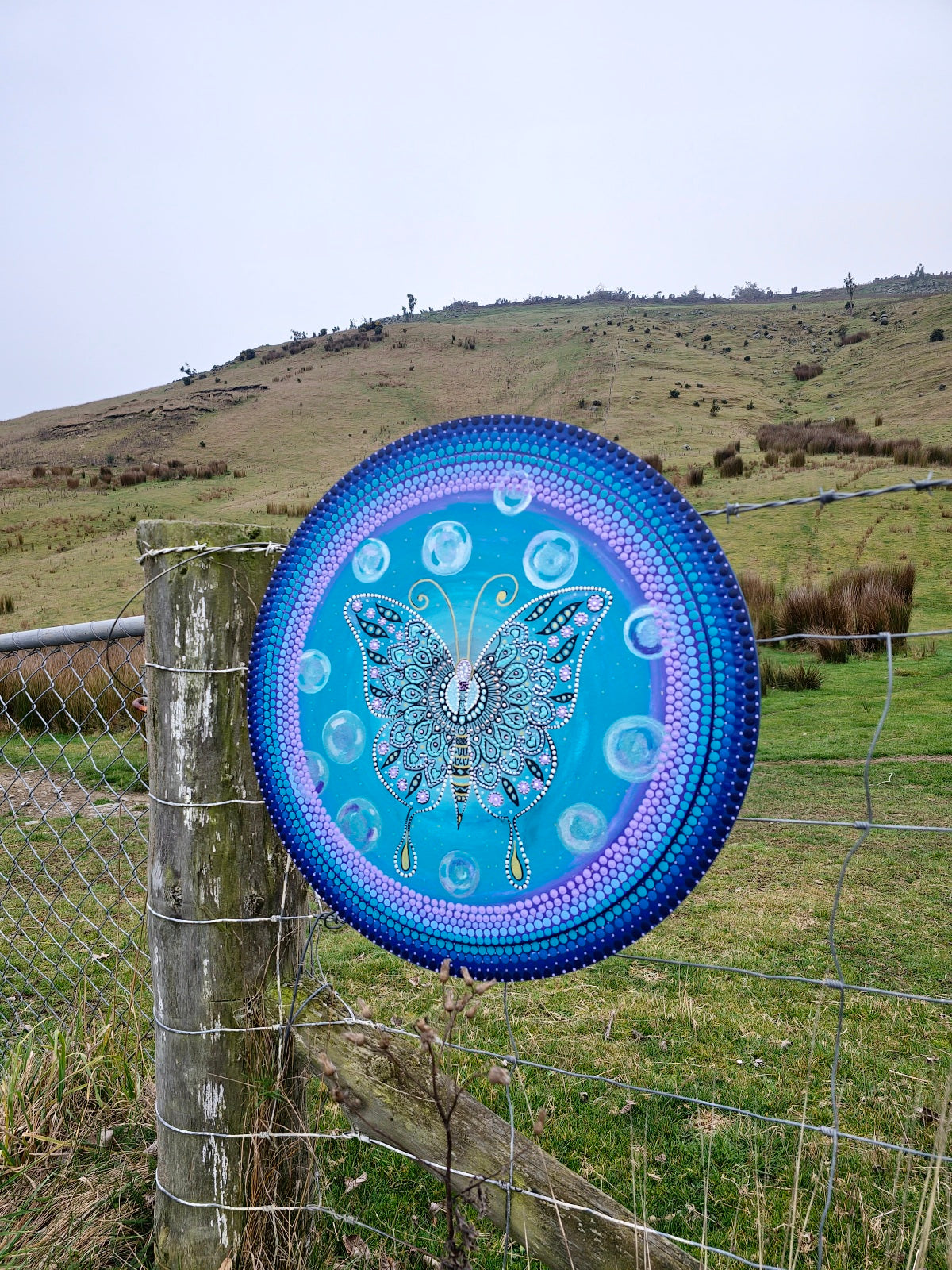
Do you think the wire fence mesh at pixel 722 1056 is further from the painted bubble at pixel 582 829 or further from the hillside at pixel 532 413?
the hillside at pixel 532 413

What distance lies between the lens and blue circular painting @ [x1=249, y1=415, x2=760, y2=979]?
1135 mm

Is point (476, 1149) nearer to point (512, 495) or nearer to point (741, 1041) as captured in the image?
point (512, 495)

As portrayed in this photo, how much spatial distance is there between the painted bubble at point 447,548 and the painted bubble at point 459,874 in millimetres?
456

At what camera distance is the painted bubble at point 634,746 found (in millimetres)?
1147

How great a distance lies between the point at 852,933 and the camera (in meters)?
3.72

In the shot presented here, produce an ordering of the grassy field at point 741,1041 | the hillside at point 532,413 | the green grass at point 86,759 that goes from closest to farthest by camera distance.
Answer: the grassy field at point 741,1041 → the green grass at point 86,759 → the hillside at point 532,413

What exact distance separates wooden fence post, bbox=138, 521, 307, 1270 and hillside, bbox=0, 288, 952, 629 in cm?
1206

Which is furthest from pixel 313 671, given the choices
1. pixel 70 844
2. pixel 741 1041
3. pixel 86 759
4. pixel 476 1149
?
pixel 86 759

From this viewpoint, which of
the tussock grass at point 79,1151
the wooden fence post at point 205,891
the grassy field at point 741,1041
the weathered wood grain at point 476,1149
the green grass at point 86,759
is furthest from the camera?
the green grass at point 86,759

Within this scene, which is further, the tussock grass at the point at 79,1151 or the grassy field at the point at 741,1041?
the grassy field at the point at 741,1041

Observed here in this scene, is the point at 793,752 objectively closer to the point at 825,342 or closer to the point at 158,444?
the point at 158,444

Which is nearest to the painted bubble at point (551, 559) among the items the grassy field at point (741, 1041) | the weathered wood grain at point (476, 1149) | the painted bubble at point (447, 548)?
the painted bubble at point (447, 548)

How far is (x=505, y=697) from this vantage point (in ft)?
4.16

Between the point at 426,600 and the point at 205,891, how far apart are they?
0.76 meters
